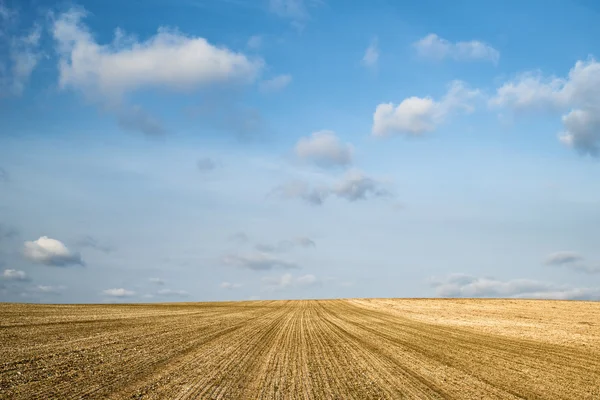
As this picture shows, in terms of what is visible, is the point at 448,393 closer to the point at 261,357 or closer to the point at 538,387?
the point at 538,387

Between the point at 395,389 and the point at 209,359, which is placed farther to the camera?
the point at 209,359

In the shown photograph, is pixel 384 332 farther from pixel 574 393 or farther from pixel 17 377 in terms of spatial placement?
pixel 17 377

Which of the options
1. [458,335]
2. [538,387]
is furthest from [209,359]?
[458,335]

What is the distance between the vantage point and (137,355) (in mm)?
16250

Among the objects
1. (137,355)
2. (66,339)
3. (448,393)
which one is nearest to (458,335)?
(448,393)

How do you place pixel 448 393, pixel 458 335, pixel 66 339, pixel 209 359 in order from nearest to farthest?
1. pixel 448 393
2. pixel 209 359
3. pixel 66 339
4. pixel 458 335

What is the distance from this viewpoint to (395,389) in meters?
11.7

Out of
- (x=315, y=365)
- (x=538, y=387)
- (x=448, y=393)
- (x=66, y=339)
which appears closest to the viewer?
(x=448, y=393)

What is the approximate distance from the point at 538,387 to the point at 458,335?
11998 mm

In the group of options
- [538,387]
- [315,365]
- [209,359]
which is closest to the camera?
[538,387]

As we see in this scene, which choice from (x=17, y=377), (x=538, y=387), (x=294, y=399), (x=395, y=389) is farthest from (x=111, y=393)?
(x=538, y=387)

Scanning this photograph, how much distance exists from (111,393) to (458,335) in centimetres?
1765

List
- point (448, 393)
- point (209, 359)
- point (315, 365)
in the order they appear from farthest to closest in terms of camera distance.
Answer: point (209, 359), point (315, 365), point (448, 393)

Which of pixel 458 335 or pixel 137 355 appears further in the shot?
pixel 458 335
